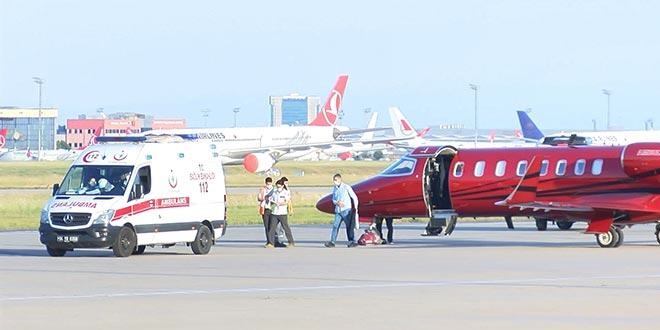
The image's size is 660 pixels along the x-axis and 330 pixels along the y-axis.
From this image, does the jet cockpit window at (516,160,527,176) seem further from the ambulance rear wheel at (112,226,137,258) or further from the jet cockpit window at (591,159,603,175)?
the ambulance rear wheel at (112,226,137,258)

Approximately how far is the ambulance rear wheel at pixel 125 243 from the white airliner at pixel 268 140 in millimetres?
46793

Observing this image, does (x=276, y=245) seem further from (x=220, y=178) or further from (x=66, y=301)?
(x=66, y=301)

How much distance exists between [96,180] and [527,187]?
9257 mm

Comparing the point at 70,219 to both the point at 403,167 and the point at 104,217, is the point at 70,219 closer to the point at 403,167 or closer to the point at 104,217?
the point at 104,217

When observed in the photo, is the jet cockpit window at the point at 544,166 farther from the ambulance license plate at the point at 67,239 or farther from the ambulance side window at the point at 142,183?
the ambulance license plate at the point at 67,239

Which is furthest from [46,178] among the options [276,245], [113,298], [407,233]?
[113,298]

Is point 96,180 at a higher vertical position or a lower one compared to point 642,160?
lower

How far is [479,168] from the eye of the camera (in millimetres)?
32781

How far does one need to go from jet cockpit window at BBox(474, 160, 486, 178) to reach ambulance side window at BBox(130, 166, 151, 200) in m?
7.92

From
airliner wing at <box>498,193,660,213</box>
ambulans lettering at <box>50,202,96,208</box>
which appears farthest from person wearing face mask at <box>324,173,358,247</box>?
ambulans lettering at <box>50,202,96,208</box>

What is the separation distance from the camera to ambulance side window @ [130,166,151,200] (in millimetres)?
28297

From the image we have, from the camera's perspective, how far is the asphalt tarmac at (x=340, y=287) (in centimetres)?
1603

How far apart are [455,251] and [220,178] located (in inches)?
200

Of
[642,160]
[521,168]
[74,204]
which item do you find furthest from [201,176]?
[642,160]
